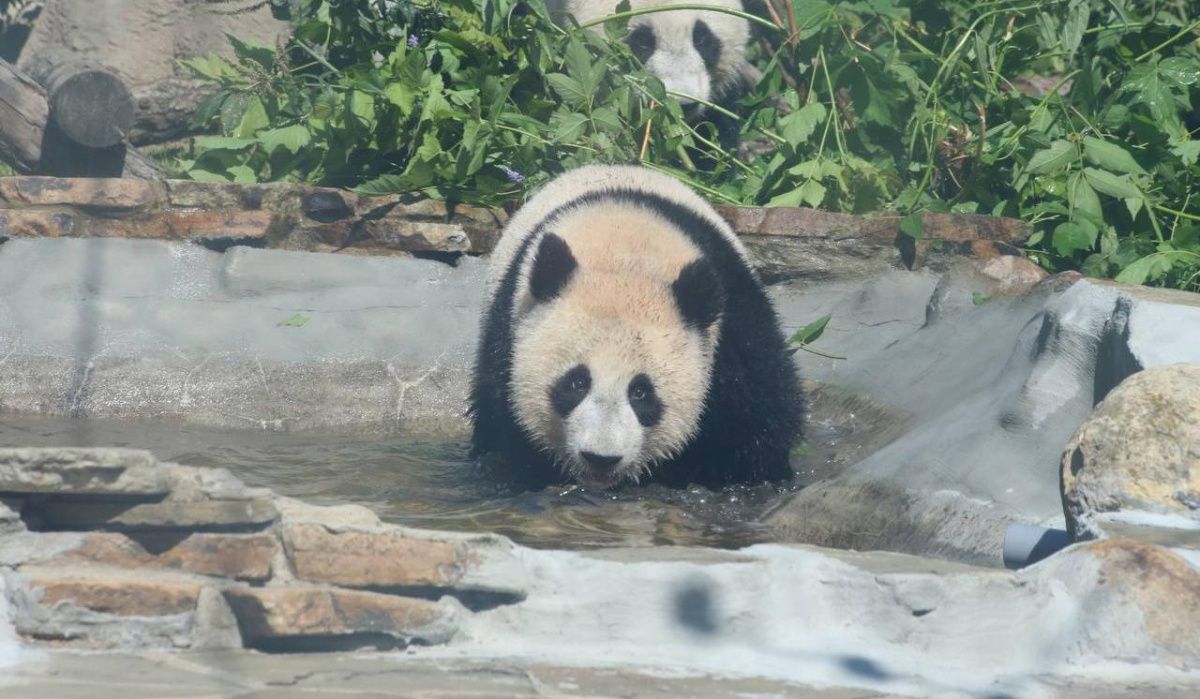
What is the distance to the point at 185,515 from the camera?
2.82 metres

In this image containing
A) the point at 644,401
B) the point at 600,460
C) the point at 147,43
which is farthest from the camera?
the point at 147,43

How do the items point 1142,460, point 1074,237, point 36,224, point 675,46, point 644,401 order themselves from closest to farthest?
point 1142,460 → point 644,401 → point 1074,237 → point 36,224 → point 675,46

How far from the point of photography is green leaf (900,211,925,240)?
5984 millimetres

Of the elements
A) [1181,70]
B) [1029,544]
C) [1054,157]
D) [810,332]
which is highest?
[1181,70]

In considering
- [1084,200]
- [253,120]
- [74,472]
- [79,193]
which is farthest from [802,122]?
[74,472]

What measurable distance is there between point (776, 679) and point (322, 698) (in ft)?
2.75

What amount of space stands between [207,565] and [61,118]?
460cm

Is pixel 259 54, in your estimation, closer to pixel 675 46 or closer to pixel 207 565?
pixel 675 46

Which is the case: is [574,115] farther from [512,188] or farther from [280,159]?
[280,159]

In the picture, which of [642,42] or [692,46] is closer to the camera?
[642,42]

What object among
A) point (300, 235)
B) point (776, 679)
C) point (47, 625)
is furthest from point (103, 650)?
point (300, 235)

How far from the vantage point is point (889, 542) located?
159 inches

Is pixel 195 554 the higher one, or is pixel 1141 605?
pixel 1141 605

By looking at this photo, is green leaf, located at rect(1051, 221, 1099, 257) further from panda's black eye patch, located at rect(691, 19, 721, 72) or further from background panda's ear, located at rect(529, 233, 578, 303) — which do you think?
panda's black eye patch, located at rect(691, 19, 721, 72)
